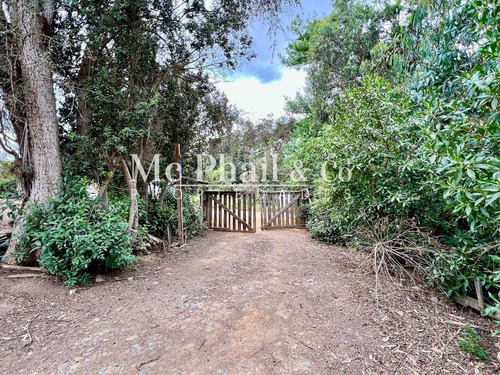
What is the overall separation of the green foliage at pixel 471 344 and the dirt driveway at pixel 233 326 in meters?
0.05

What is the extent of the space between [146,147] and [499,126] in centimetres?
474

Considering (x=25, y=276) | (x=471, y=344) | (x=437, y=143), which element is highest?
(x=437, y=143)

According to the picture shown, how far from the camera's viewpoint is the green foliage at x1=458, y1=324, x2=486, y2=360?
5.66ft

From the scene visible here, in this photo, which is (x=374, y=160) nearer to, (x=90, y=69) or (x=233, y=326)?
(x=233, y=326)

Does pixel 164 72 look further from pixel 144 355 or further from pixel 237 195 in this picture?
pixel 144 355

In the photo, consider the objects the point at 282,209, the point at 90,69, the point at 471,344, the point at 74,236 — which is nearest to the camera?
the point at 471,344

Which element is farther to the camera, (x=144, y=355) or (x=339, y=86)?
(x=339, y=86)

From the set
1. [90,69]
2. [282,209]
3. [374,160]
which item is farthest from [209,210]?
[374,160]

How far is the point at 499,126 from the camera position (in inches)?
62.4

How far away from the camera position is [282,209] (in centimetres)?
682

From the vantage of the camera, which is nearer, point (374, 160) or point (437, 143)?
point (437, 143)

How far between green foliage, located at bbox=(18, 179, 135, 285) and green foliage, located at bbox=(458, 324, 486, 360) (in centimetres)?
340

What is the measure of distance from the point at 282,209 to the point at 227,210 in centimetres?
159

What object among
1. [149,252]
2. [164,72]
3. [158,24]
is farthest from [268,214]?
[158,24]
